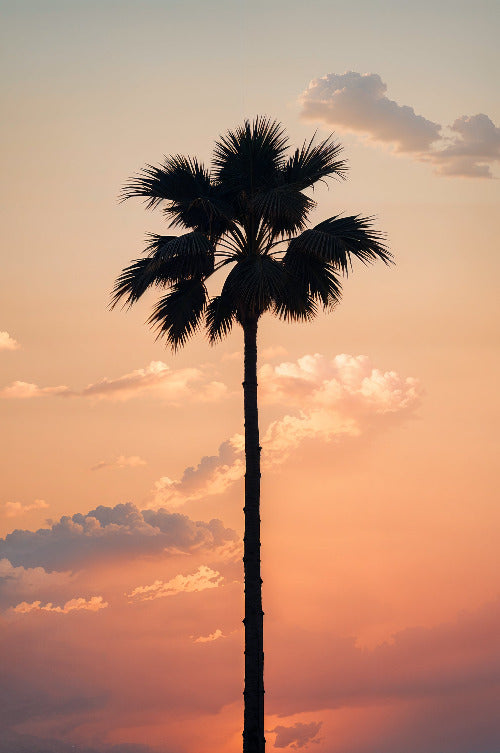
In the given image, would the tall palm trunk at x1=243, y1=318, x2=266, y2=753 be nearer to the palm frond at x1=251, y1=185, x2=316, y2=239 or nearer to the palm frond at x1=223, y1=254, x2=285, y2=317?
the palm frond at x1=223, y1=254, x2=285, y2=317

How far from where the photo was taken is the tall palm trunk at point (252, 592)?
950 inches

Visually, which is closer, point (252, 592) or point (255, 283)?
point (252, 592)

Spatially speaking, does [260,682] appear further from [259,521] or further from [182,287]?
[182,287]

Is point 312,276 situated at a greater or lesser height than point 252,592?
greater

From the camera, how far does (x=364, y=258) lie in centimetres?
2672

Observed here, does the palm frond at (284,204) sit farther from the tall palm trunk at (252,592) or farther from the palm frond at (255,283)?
the tall palm trunk at (252,592)

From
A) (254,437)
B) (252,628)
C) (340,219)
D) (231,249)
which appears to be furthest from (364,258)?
(252,628)

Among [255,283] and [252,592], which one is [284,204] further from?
[252,592]

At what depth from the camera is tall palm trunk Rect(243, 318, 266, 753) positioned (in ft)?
79.2

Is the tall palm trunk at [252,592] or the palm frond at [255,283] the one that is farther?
the palm frond at [255,283]

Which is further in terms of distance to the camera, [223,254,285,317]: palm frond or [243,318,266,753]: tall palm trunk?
[223,254,285,317]: palm frond

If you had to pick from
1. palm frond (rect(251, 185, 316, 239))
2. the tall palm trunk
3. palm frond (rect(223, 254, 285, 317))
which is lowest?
the tall palm trunk

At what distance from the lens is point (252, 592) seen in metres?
24.7

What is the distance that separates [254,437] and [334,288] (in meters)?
4.95
